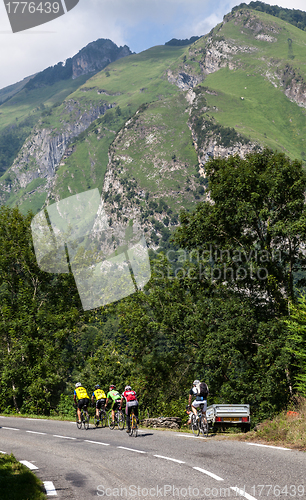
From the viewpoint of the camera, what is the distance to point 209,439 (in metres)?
14.3

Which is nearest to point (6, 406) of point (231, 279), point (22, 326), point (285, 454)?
point (22, 326)

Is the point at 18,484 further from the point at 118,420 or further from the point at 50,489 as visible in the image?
the point at 118,420

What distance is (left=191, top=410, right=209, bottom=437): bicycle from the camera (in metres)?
15.4

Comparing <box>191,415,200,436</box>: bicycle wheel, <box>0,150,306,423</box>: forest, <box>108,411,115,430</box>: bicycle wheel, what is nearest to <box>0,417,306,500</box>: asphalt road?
<box>191,415,200,436</box>: bicycle wheel

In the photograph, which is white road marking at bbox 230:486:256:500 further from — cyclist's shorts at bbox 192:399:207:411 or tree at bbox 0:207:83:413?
tree at bbox 0:207:83:413

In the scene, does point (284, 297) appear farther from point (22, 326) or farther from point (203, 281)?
point (22, 326)

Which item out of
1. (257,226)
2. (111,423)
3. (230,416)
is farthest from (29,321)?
(230,416)

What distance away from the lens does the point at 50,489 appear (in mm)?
7891

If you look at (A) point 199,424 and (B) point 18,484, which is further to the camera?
(A) point 199,424

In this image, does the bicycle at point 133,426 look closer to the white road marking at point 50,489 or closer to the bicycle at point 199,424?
the bicycle at point 199,424

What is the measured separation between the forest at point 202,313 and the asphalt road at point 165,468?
5179 mm

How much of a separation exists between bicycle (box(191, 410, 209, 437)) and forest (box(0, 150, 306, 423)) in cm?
387

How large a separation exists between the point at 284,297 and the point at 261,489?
17.6 m

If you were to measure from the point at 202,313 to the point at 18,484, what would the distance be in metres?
18.0
